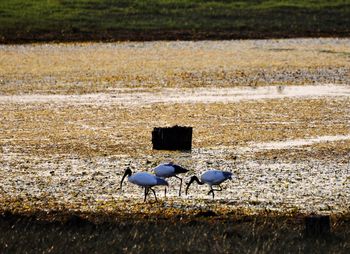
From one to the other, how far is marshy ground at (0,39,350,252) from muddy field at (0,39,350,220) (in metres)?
Result: 0.02

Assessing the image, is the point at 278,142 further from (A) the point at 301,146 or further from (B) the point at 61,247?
(B) the point at 61,247

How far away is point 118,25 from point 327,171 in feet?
108

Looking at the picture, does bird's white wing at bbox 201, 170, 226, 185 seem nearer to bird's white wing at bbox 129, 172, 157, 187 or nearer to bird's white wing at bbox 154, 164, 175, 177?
bird's white wing at bbox 154, 164, 175, 177

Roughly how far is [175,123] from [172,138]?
11.7 ft

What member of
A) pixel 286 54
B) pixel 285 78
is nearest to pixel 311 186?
pixel 285 78

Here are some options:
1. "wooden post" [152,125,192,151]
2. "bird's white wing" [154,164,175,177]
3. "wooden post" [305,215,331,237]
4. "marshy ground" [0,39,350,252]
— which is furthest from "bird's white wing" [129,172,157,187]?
"wooden post" [152,125,192,151]

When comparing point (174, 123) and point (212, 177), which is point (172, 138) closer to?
point (174, 123)

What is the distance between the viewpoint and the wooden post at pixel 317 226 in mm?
10305

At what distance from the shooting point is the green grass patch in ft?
150

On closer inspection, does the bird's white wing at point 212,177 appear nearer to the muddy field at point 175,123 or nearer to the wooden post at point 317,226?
the muddy field at point 175,123

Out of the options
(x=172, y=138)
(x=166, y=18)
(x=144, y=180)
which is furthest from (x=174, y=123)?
(x=166, y=18)

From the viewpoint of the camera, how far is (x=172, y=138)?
56.5 feet

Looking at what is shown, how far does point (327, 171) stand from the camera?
50.8 feet

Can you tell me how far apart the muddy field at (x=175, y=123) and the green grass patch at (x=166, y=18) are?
29.2ft
